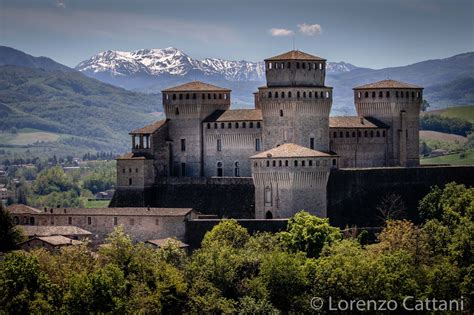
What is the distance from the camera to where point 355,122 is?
103625 millimetres

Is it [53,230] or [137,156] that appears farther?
[137,156]

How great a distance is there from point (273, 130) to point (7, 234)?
19.8 meters

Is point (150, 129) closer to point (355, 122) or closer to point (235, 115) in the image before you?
point (235, 115)

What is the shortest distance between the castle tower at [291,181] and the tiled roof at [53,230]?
40.0 feet

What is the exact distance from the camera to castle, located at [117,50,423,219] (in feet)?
328

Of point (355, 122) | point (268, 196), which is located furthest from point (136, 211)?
point (355, 122)

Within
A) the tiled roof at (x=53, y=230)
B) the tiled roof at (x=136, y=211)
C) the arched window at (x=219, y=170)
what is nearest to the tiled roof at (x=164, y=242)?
the tiled roof at (x=136, y=211)

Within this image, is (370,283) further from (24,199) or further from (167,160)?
(24,199)

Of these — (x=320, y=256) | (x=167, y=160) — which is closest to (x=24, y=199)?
(x=167, y=160)

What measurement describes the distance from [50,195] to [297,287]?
371 ft

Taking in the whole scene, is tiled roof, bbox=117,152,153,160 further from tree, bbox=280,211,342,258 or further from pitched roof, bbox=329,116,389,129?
Result: tree, bbox=280,211,342,258

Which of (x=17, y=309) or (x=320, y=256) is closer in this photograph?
(x=17, y=309)

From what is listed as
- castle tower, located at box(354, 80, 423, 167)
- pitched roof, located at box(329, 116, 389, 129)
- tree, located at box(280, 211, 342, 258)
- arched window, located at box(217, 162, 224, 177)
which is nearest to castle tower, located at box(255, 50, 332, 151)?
pitched roof, located at box(329, 116, 389, 129)

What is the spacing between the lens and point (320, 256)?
88.8m
